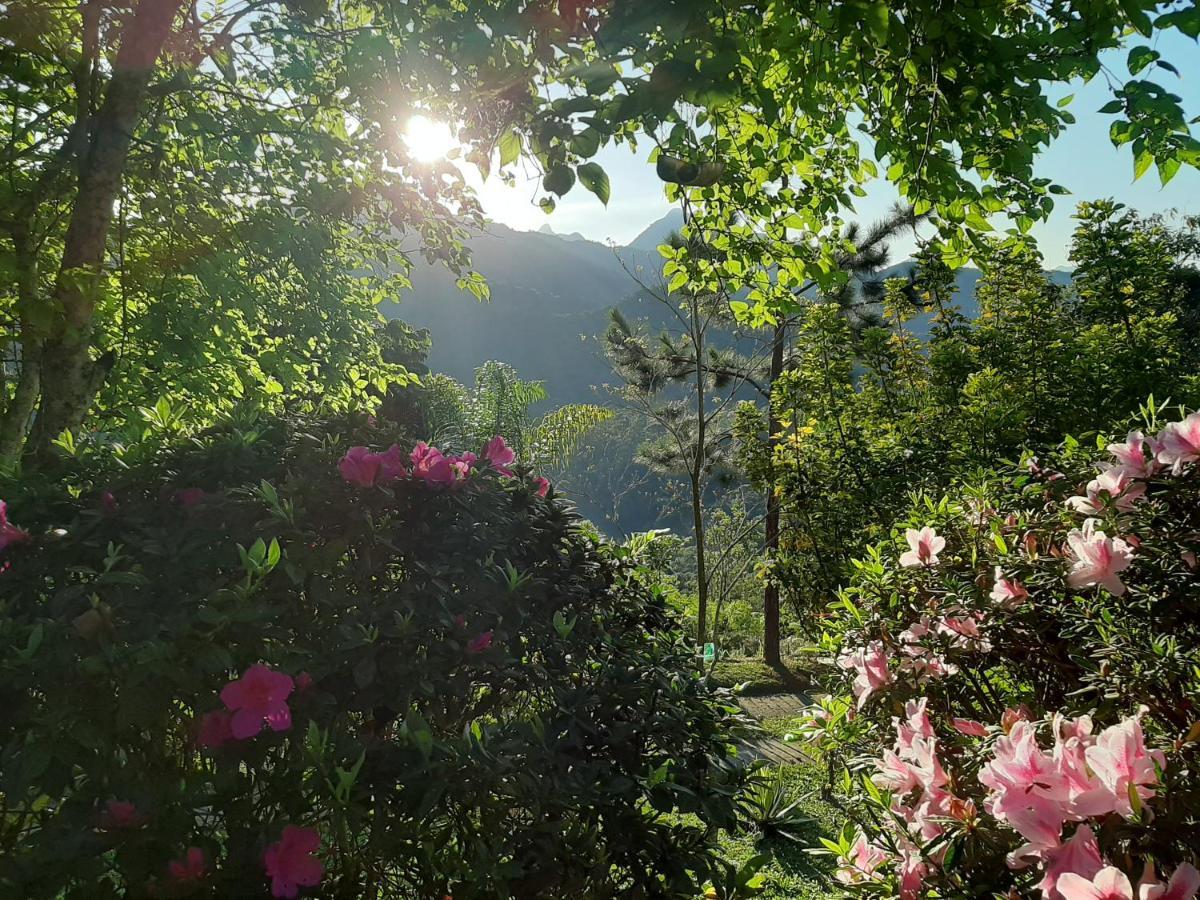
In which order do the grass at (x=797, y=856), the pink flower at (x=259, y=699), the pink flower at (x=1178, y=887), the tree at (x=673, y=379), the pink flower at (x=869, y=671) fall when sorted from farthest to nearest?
1. the tree at (x=673, y=379)
2. the grass at (x=797, y=856)
3. the pink flower at (x=869, y=671)
4. the pink flower at (x=259, y=699)
5. the pink flower at (x=1178, y=887)

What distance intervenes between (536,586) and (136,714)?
0.89m

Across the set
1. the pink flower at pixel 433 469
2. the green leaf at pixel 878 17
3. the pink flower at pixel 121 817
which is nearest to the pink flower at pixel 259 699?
the pink flower at pixel 121 817

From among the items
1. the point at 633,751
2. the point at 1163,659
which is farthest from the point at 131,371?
the point at 1163,659

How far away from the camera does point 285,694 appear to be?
4.63 feet

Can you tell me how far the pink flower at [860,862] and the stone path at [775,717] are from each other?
3514 millimetres

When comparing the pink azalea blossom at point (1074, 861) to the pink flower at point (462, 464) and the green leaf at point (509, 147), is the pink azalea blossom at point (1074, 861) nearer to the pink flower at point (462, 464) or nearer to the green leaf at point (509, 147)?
the pink flower at point (462, 464)

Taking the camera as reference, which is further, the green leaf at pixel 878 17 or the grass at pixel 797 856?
the grass at pixel 797 856

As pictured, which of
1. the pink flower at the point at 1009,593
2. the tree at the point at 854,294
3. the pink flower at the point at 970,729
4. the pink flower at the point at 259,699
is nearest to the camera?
the pink flower at the point at 259,699

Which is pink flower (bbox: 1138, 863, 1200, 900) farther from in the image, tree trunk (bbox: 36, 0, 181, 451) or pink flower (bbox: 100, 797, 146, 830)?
tree trunk (bbox: 36, 0, 181, 451)

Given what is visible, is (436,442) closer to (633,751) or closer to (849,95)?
(633,751)

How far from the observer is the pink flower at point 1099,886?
0.93 m

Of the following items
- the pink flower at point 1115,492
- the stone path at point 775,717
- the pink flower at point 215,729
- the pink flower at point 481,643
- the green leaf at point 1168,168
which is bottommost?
the stone path at point 775,717

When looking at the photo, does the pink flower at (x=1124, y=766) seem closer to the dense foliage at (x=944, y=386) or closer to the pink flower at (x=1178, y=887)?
the pink flower at (x=1178, y=887)

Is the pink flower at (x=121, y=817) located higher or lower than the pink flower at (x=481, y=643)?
lower
